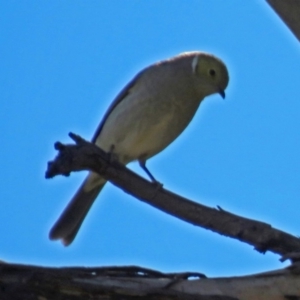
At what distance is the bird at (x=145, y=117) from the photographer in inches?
194

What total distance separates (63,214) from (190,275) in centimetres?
286

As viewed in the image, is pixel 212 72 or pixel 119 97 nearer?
pixel 119 97

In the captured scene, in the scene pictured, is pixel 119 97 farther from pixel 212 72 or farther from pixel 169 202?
pixel 169 202

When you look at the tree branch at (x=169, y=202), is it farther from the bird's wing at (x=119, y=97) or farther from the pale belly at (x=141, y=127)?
the bird's wing at (x=119, y=97)

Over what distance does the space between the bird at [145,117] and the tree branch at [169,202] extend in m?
1.72

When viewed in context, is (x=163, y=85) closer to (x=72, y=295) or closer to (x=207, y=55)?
(x=207, y=55)

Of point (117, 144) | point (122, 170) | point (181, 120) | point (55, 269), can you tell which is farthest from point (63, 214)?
point (55, 269)

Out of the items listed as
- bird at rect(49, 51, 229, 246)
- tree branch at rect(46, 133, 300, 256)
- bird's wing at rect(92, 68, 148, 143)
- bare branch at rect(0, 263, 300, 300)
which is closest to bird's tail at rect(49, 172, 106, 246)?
bird at rect(49, 51, 229, 246)

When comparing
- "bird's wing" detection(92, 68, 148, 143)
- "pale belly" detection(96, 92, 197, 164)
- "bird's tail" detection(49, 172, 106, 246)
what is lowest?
"bird's tail" detection(49, 172, 106, 246)

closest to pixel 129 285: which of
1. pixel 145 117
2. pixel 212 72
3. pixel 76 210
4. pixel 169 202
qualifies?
pixel 169 202

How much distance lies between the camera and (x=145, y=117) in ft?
16.1

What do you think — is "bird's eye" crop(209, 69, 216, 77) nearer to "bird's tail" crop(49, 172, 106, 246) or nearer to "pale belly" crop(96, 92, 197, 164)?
"pale belly" crop(96, 92, 197, 164)

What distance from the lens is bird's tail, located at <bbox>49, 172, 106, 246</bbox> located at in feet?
16.1

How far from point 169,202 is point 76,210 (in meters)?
2.22
